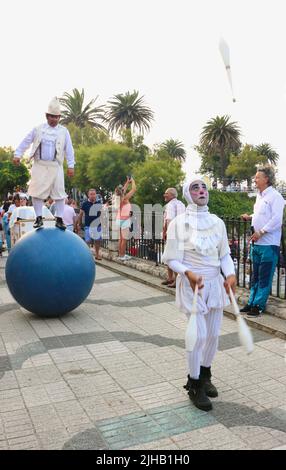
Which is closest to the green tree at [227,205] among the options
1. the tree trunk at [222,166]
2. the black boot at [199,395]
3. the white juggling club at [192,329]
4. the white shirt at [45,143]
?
the tree trunk at [222,166]

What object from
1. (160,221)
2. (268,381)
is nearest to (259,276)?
(268,381)

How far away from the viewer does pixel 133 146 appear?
52.7m

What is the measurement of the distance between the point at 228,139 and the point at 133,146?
2628 centimetres

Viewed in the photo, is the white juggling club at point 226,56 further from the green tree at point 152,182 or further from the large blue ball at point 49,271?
the green tree at point 152,182

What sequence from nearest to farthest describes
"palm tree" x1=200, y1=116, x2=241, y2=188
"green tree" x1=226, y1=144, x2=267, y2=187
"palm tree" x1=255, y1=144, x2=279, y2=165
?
1. "green tree" x1=226, y1=144, x2=267, y2=187
2. "palm tree" x1=200, y1=116, x2=241, y2=188
3. "palm tree" x1=255, y1=144, x2=279, y2=165

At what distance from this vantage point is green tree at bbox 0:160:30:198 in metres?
40.4

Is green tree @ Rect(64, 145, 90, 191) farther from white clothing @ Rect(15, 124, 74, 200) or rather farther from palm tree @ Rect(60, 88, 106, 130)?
white clothing @ Rect(15, 124, 74, 200)

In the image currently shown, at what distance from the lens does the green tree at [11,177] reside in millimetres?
40375

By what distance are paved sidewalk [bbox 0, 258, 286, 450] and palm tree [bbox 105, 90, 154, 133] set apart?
191ft

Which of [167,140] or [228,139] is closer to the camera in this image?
[228,139]

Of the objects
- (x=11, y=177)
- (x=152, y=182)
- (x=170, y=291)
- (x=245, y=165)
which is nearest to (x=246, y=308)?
(x=170, y=291)

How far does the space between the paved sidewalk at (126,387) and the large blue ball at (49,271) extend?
307 millimetres

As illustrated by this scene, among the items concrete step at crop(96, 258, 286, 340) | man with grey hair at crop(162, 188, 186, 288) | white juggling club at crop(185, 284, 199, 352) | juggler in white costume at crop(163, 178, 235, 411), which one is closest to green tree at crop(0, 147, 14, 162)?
concrete step at crop(96, 258, 286, 340)
